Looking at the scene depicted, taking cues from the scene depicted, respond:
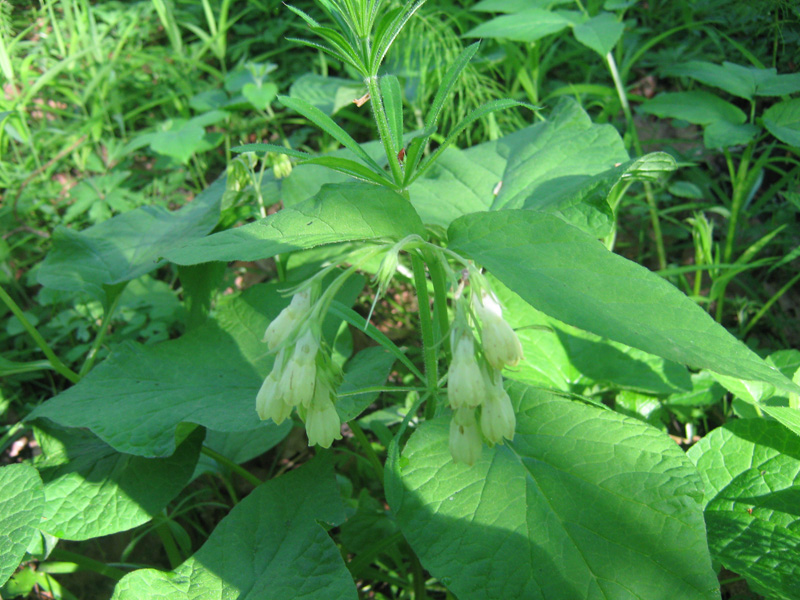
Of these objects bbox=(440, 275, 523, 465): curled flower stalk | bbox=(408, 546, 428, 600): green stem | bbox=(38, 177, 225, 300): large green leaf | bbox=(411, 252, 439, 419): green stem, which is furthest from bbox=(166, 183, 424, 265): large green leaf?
bbox=(408, 546, 428, 600): green stem

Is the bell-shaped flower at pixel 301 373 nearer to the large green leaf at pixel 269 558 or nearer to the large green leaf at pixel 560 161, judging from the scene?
the large green leaf at pixel 269 558

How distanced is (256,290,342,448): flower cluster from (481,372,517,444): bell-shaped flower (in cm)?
29

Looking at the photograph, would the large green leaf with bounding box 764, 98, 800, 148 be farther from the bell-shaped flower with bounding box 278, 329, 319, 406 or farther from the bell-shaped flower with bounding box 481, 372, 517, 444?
the bell-shaped flower with bounding box 278, 329, 319, 406

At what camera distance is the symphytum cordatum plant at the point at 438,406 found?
1.12 meters

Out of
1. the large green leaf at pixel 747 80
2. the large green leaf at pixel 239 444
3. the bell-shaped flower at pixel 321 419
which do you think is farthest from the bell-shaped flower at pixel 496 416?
the large green leaf at pixel 747 80

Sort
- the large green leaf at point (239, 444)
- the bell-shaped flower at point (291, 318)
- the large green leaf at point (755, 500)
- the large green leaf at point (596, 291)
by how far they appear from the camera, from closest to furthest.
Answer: the large green leaf at point (596, 291)
the bell-shaped flower at point (291, 318)
the large green leaf at point (755, 500)
the large green leaf at point (239, 444)

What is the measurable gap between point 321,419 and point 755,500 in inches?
42.3

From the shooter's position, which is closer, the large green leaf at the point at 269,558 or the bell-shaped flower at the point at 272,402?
the bell-shaped flower at the point at 272,402

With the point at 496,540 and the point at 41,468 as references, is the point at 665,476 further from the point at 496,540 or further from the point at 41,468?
the point at 41,468

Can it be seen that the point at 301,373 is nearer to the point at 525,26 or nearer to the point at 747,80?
the point at 525,26

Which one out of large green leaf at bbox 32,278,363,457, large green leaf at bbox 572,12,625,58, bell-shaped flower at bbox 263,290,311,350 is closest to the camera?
bell-shaped flower at bbox 263,290,311,350

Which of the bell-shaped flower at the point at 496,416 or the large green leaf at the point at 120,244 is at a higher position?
the bell-shaped flower at the point at 496,416

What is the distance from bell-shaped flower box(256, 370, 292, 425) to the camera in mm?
1140

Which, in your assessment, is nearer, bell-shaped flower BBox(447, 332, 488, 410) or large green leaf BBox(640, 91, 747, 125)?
bell-shaped flower BBox(447, 332, 488, 410)
